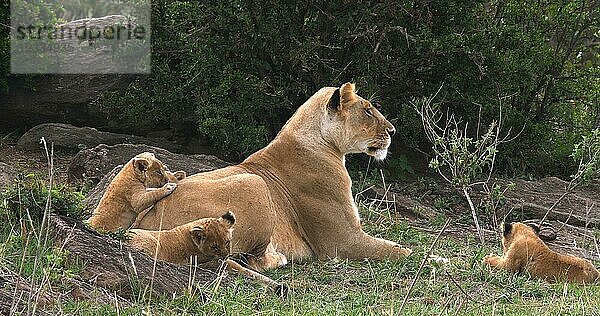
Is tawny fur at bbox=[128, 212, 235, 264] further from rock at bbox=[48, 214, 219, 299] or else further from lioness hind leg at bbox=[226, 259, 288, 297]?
rock at bbox=[48, 214, 219, 299]

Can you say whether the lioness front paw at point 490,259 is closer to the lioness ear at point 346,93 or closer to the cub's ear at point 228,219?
the lioness ear at point 346,93

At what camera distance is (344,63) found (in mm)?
11922

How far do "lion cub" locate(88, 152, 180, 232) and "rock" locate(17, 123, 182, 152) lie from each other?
531cm

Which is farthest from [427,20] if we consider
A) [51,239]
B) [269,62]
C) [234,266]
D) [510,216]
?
[51,239]

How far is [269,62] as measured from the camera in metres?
11.9

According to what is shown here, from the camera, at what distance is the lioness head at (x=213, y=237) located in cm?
641

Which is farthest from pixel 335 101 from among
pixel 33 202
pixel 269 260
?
pixel 33 202

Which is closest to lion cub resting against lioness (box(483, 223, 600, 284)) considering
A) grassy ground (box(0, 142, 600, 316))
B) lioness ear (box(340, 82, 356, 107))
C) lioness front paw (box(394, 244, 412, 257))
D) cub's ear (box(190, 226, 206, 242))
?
grassy ground (box(0, 142, 600, 316))

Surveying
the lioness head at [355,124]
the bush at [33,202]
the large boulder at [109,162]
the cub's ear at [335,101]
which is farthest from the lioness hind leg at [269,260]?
the large boulder at [109,162]

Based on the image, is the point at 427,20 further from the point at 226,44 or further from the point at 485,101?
the point at 226,44

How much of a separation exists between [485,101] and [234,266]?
6.25 metres

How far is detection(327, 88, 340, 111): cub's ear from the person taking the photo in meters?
8.12

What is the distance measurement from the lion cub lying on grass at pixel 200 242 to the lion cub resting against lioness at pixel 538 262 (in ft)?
6.15

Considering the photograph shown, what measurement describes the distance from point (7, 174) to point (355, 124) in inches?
168
